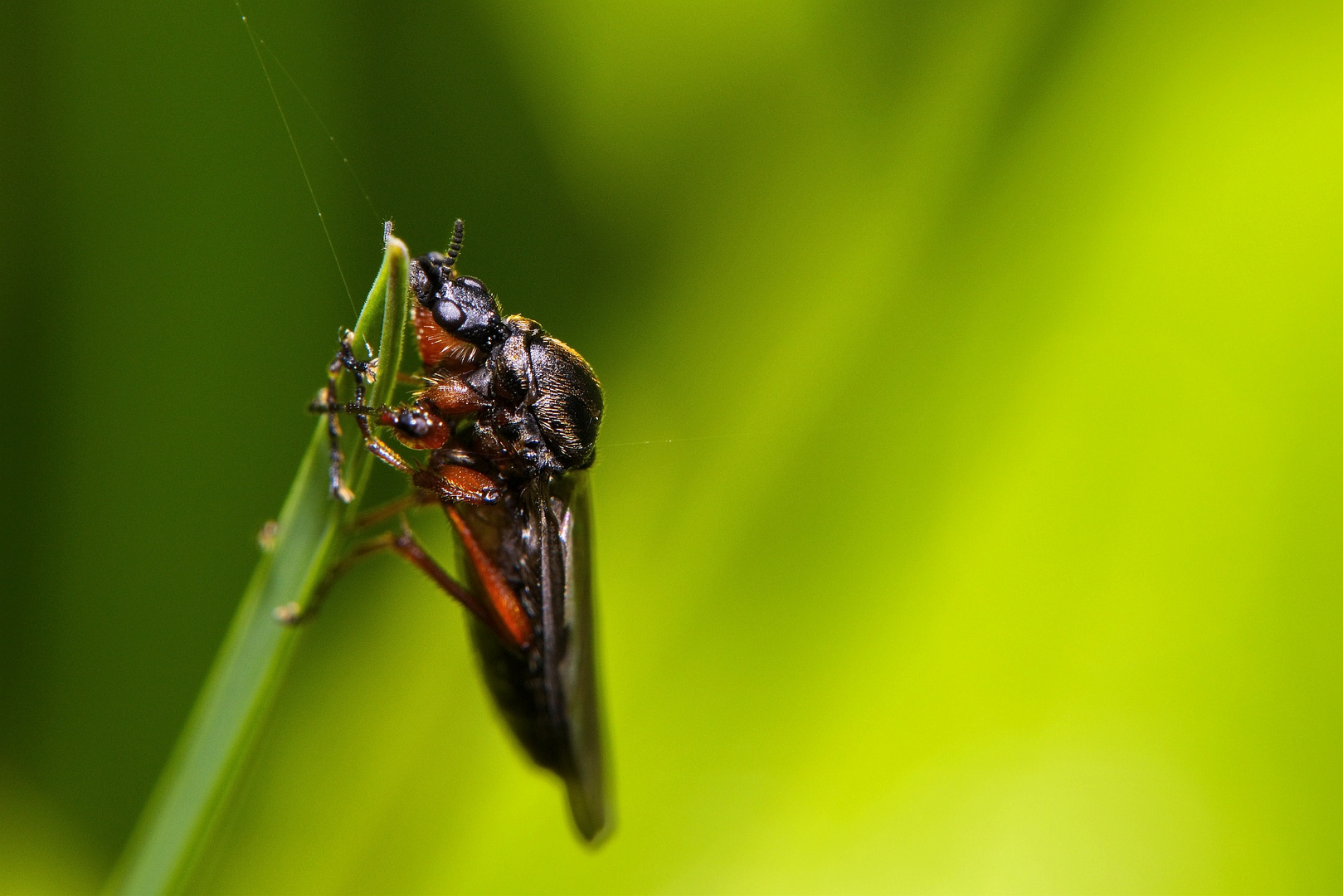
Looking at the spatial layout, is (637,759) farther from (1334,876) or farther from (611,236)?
(1334,876)

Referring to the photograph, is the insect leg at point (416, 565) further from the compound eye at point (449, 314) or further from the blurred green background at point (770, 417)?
the compound eye at point (449, 314)

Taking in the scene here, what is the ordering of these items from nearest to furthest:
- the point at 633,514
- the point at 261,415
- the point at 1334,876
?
the point at 1334,876 < the point at 261,415 < the point at 633,514

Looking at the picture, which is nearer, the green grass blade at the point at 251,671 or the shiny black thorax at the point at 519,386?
the green grass blade at the point at 251,671

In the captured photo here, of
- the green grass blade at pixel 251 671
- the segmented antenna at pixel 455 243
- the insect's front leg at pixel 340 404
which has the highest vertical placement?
the segmented antenna at pixel 455 243

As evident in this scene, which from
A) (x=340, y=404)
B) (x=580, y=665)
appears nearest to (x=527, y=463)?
(x=580, y=665)

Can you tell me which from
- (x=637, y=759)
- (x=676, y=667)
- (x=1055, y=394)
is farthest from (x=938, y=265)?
(x=637, y=759)

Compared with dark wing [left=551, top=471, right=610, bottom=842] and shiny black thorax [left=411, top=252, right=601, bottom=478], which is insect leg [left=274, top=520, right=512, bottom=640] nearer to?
dark wing [left=551, top=471, right=610, bottom=842]

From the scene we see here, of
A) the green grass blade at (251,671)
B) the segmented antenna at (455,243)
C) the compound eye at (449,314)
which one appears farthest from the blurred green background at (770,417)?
the green grass blade at (251,671)

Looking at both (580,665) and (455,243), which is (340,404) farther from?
(580,665)
